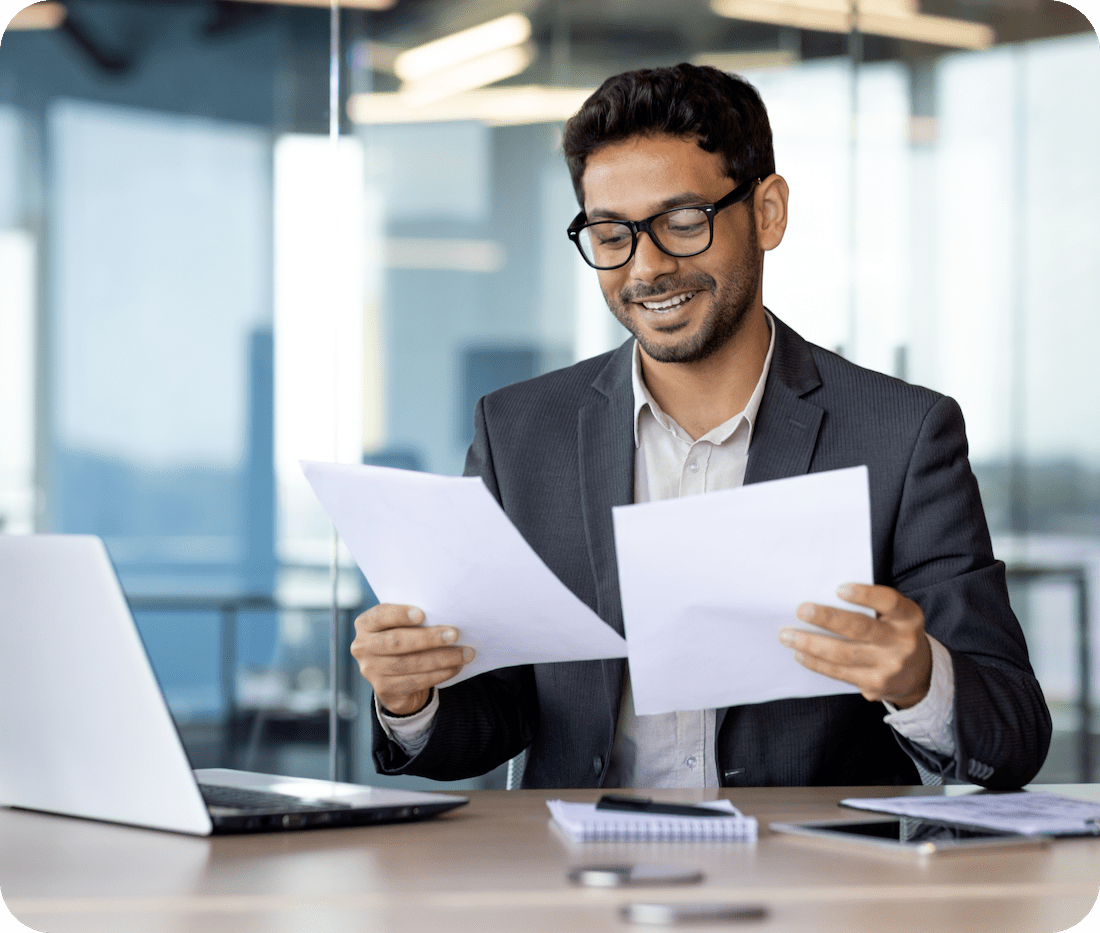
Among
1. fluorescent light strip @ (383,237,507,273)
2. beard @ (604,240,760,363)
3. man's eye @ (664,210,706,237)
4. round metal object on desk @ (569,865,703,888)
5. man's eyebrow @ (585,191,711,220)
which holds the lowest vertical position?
round metal object on desk @ (569,865,703,888)

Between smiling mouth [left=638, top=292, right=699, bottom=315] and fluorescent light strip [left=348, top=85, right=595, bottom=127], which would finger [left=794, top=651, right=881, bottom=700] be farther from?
fluorescent light strip [left=348, top=85, right=595, bottom=127]

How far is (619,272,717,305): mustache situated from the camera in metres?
1.78

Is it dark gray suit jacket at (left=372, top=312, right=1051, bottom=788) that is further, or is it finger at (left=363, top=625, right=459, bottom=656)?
dark gray suit jacket at (left=372, top=312, right=1051, bottom=788)

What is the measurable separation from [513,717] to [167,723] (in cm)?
74

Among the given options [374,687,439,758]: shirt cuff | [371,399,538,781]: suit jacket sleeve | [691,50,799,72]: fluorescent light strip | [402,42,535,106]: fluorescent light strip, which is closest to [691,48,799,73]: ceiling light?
[691,50,799,72]: fluorescent light strip

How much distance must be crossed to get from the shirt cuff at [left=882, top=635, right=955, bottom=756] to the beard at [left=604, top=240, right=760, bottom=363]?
633mm

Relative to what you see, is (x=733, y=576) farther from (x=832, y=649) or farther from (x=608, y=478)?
(x=608, y=478)

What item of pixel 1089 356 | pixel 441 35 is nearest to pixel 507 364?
pixel 441 35

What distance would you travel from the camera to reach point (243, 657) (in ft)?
12.0

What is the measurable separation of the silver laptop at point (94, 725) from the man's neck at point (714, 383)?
0.81m

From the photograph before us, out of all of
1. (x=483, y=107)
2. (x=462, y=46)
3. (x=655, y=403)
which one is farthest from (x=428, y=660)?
(x=462, y=46)

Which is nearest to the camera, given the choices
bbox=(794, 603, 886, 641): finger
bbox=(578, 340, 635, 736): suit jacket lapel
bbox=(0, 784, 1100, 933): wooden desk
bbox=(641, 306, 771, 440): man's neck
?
bbox=(0, 784, 1100, 933): wooden desk

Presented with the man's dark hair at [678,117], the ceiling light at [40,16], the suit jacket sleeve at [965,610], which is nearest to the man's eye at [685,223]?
the man's dark hair at [678,117]

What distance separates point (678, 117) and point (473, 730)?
3.01 feet
